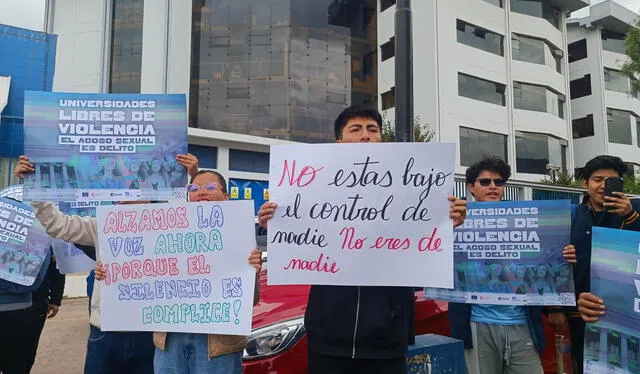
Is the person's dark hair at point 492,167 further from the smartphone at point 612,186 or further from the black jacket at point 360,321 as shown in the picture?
A: the black jacket at point 360,321

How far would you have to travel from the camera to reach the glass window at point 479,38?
2821cm

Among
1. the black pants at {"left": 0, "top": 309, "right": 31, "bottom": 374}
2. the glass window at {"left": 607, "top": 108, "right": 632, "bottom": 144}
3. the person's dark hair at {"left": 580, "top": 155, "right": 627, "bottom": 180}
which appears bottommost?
the black pants at {"left": 0, "top": 309, "right": 31, "bottom": 374}

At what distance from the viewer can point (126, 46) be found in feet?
90.5

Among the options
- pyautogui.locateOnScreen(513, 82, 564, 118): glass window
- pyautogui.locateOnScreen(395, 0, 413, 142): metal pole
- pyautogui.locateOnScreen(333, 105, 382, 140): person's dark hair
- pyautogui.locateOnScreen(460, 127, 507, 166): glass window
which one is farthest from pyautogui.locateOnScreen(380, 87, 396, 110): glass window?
pyautogui.locateOnScreen(333, 105, 382, 140): person's dark hair

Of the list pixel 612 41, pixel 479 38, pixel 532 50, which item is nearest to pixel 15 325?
pixel 479 38

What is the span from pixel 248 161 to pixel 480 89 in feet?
58.7

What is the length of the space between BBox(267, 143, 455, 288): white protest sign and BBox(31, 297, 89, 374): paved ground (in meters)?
4.38

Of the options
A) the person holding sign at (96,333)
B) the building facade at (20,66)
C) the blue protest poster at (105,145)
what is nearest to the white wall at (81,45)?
the building facade at (20,66)

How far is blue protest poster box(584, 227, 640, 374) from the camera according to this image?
7.78 ft

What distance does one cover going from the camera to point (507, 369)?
3.10 metres

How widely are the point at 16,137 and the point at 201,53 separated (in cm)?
1727

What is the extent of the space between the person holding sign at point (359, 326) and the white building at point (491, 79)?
78.3 ft

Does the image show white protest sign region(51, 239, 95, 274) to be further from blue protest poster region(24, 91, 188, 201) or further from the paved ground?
the paved ground

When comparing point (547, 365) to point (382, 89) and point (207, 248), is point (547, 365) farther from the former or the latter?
point (382, 89)
